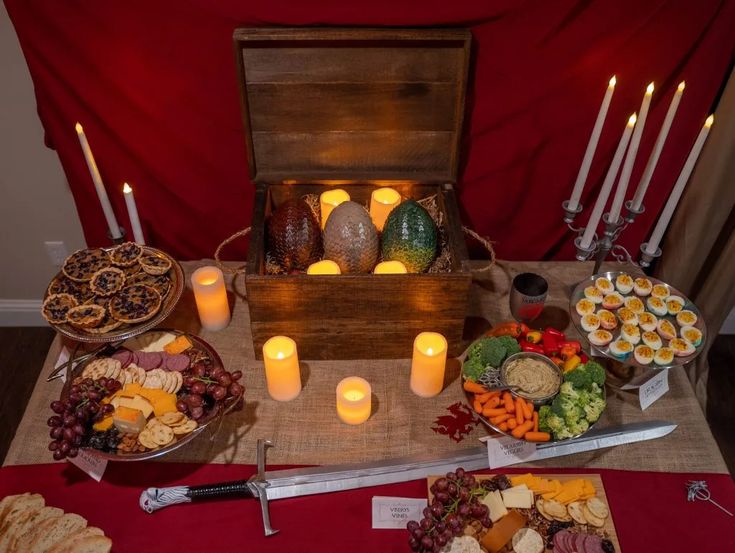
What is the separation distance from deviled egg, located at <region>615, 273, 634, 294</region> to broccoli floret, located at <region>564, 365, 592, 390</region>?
288 mm

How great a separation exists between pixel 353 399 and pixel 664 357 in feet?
2.17

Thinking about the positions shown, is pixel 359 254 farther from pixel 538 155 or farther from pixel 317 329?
pixel 538 155

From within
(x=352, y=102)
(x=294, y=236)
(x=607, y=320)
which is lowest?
(x=607, y=320)

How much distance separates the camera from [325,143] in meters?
1.50

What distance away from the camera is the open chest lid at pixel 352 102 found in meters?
1.33

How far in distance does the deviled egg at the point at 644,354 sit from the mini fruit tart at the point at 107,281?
1.12 metres

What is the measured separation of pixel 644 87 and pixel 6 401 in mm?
2182

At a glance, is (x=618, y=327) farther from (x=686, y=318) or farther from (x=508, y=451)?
(x=508, y=451)

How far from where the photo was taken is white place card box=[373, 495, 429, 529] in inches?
47.0

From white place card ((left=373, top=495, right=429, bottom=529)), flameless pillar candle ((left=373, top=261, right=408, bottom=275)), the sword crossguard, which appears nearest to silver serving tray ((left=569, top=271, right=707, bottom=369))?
flameless pillar candle ((left=373, top=261, right=408, bottom=275))

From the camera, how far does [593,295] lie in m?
1.43

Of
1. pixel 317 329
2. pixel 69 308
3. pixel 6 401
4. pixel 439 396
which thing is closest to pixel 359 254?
pixel 317 329

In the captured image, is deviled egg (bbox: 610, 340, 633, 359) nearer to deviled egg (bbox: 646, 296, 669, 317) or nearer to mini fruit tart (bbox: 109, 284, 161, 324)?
deviled egg (bbox: 646, 296, 669, 317)

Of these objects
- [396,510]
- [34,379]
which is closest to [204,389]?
[396,510]
